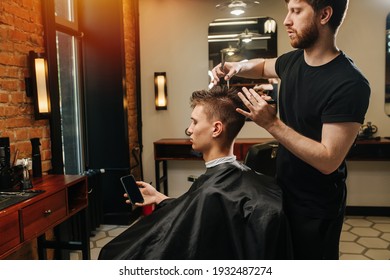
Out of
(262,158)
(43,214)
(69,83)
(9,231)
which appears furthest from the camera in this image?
(69,83)

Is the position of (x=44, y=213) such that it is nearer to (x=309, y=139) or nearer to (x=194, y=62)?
(x=309, y=139)

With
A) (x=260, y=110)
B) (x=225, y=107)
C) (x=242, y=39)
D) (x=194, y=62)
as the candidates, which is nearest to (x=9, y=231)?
(x=225, y=107)

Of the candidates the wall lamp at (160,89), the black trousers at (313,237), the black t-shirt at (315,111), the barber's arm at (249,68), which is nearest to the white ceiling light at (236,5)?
the wall lamp at (160,89)

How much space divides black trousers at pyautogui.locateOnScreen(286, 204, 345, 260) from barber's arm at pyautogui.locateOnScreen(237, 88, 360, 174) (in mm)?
247

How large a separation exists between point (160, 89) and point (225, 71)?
90.4 inches

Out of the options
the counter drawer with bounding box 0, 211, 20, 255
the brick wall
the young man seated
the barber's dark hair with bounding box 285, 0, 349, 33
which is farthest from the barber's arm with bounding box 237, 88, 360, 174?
the brick wall

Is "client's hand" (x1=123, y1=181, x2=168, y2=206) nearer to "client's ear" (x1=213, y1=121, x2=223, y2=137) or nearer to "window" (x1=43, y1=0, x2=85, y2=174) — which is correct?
"client's ear" (x1=213, y1=121, x2=223, y2=137)

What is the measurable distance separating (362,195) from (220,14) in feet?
7.28

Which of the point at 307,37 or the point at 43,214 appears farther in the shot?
the point at 43,214

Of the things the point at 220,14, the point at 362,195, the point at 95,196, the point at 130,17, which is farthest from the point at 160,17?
the point at 362,195

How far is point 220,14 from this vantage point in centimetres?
361

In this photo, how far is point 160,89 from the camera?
3697 mm

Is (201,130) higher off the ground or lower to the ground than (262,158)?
higher
